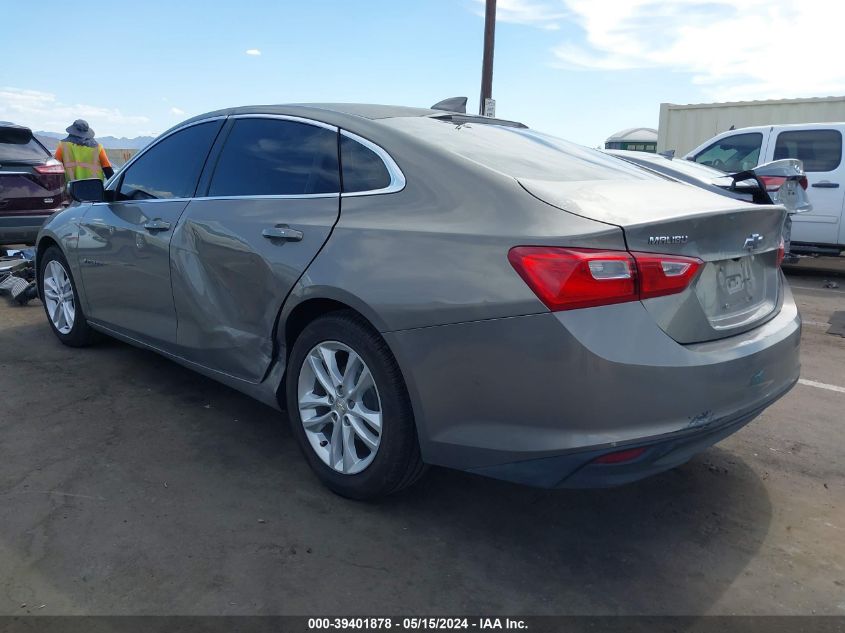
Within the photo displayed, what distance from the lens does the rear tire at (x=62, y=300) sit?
197 inches

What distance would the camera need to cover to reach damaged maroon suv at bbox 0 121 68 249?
25.8 feet

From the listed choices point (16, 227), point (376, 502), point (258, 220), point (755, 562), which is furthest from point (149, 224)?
point (16, 227)

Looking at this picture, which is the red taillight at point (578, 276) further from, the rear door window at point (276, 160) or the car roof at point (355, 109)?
the car roof at point (355, 109)

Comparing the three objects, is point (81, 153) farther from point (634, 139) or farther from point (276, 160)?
point (634, 139)

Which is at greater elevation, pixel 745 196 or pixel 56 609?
pixel 745 196

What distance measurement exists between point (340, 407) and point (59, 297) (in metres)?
3.27

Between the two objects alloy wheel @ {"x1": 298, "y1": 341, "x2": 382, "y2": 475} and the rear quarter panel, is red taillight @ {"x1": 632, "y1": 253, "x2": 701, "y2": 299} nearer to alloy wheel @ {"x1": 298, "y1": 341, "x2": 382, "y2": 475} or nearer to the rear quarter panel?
the rear quarter panel

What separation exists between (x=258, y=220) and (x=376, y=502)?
1353 mm

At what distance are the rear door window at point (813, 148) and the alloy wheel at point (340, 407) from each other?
869cm

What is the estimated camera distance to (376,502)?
2998 mm

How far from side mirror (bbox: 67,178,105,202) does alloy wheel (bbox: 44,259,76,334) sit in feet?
2.31

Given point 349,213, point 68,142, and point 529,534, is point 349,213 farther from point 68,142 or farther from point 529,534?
point 68,142

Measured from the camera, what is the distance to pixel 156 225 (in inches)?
155

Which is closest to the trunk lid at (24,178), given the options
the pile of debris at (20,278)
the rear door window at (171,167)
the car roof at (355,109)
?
the pile of debris at (20,278)
